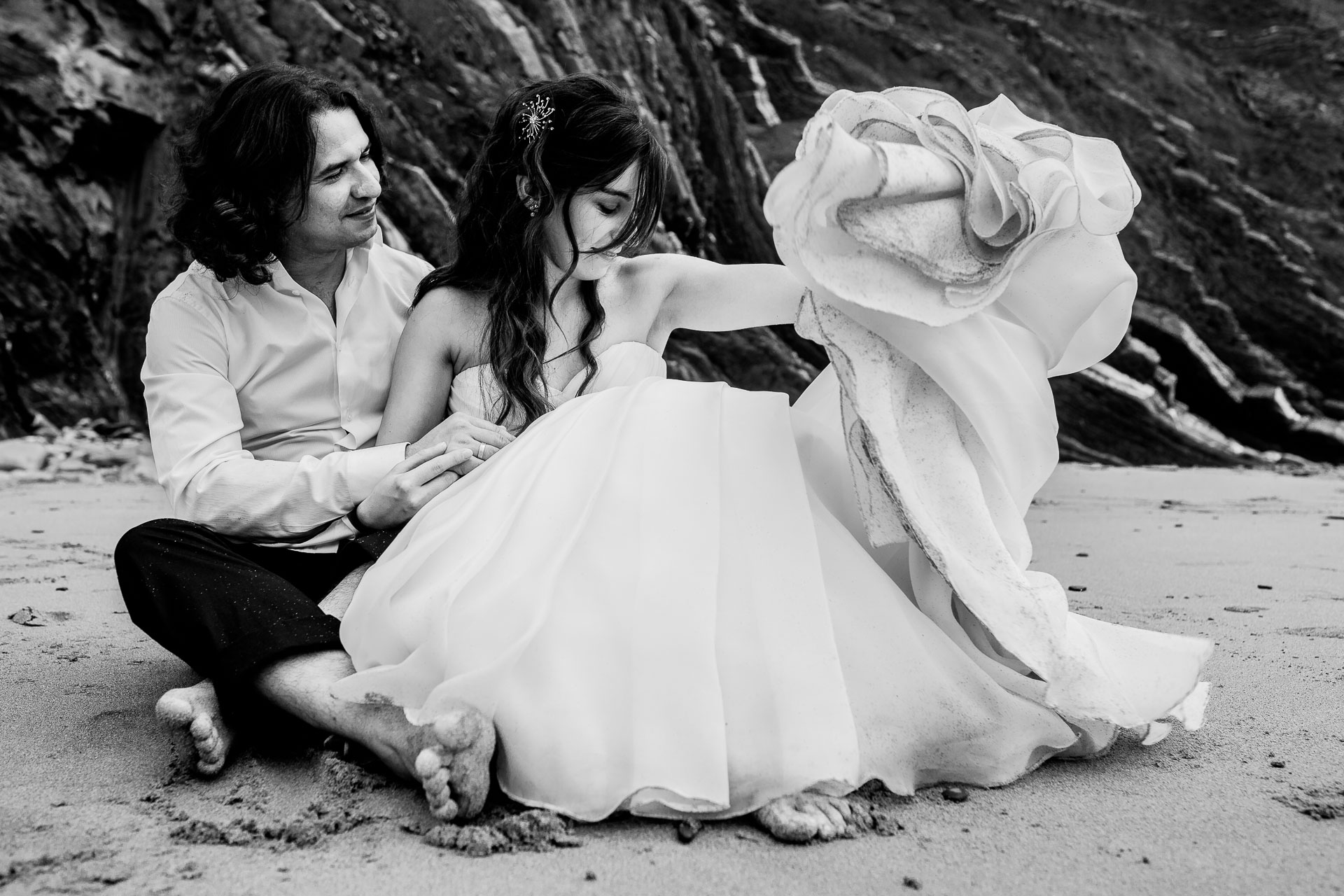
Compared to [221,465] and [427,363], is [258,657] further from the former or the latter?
[427,363]

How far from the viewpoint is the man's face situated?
7.36 ft

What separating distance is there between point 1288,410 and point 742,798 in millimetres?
7005

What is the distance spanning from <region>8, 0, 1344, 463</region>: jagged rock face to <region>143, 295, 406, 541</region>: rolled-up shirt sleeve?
365cm

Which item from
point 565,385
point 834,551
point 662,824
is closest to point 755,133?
point 565,385

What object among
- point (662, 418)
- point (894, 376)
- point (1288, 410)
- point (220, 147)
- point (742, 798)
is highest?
point (220, 147)

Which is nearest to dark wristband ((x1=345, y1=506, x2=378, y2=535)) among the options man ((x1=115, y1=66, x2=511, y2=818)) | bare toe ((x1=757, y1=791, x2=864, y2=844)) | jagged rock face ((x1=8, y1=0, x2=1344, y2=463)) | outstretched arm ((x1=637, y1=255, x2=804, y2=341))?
man ((x1=115, y1=66, x2=511, y2=818))

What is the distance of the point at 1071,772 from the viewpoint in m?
1.66

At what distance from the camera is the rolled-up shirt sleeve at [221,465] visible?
79.3 inches

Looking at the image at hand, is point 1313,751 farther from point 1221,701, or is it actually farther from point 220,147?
point 220,147

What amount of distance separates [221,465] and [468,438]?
45 cm

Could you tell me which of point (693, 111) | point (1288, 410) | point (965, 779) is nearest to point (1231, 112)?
point (1288, 410)

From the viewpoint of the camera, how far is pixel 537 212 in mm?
A: 2271

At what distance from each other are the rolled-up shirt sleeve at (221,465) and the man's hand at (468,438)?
9cm

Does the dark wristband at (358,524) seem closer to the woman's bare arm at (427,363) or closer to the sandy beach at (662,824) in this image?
the woman's bare arm at (427,363)
